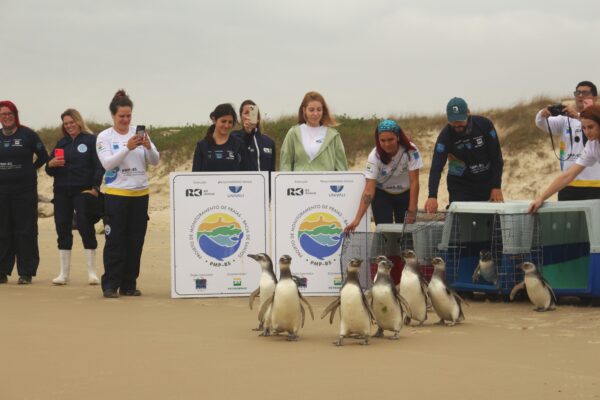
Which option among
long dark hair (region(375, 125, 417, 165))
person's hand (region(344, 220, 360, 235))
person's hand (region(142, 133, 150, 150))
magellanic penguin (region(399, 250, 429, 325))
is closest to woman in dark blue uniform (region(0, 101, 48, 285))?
person's hand (region(142, 133, 150, 150))

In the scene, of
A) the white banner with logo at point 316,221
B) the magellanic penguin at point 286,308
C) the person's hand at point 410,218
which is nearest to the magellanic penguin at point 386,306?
the magellanic penguin at point 286,308

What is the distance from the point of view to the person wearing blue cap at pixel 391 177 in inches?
457

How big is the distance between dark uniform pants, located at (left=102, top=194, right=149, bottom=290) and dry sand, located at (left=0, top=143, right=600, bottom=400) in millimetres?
499

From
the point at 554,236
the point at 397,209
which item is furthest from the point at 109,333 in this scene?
the point at 554,236

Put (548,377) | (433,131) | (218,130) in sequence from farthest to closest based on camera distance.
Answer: (433,131), (218,130), (548,377)

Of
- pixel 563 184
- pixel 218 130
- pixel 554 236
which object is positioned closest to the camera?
pixel 563 184

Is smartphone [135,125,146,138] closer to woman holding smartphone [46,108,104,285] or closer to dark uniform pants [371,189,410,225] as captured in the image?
woman holding smartphone [46,108,104,285]

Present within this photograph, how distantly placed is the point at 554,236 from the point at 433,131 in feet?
71.9

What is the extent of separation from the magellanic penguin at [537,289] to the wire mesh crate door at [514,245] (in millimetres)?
438

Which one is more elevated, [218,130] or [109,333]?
[218,130]

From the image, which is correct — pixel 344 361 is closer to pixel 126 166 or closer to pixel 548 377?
pixel 548 377

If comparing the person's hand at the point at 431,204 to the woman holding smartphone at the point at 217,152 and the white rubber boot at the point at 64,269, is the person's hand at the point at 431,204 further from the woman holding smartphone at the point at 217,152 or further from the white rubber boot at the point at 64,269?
the white rubber boot at the point at 64,269

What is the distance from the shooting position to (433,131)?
1313 inches

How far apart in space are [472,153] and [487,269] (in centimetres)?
119
